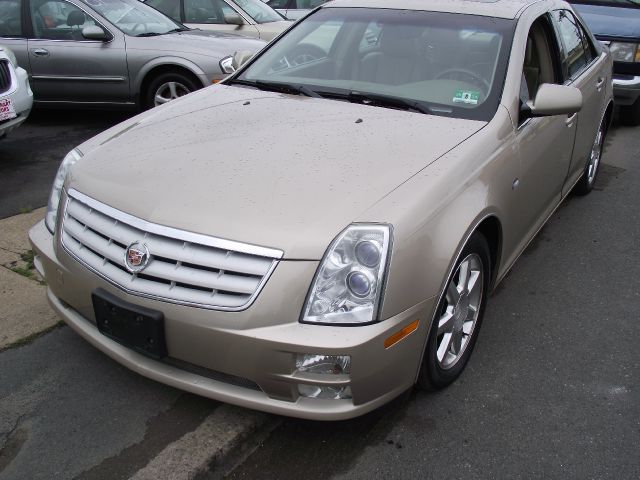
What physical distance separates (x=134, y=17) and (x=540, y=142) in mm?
5150

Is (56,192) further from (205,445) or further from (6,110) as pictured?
(6,110)

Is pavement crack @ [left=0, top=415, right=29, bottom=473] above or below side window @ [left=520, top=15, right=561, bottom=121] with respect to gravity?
below

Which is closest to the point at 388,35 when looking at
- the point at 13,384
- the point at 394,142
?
the point at 394,142

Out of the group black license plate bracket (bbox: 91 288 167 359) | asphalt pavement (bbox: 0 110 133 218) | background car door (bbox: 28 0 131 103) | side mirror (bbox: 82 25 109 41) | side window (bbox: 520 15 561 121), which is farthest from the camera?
background car door (bbox: 28 0 131 103)

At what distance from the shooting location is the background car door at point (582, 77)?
4.08 m

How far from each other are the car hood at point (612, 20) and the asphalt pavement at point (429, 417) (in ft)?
15.3

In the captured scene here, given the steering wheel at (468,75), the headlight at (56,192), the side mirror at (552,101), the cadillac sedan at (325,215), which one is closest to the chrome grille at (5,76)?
the cadillac sedan at (325,215)

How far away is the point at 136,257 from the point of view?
2281 millimetres

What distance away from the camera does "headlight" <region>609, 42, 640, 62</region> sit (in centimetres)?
698

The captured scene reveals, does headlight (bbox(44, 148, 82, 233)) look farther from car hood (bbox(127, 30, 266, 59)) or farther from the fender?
car hood (bbox(127, 30, 266, 59))

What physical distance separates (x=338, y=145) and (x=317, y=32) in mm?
1371

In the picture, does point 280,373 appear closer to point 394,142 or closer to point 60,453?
point 60,453

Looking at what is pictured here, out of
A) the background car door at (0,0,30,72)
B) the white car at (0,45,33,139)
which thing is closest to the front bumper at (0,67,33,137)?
the white car at (0,45,33,139)

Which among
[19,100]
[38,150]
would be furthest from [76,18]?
[19,100]
